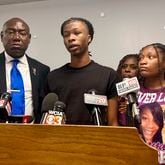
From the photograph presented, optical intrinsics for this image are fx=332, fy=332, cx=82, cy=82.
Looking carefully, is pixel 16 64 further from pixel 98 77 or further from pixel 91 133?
pixel 91 133

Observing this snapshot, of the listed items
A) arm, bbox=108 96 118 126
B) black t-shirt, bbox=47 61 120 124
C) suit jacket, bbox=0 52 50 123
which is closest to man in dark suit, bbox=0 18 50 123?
suit jacket, bbox=0 52 50 123

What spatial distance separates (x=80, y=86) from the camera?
1.59m

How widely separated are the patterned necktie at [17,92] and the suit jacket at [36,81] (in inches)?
1.9

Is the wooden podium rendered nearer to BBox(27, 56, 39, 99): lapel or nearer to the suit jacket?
the suit jacket

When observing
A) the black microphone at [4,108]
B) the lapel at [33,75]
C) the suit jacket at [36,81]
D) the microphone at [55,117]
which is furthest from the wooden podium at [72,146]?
the lapel at [33,75]

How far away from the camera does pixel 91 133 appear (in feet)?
3.04

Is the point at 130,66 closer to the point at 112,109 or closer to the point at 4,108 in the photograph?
the point at 112,109

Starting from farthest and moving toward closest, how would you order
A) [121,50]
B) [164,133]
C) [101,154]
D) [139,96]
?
[121,50] < [139,96] < [164,133] < [101,154]

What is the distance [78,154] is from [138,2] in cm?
241

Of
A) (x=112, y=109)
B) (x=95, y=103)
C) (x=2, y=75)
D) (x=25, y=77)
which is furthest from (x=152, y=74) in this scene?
(x=2, y=75)

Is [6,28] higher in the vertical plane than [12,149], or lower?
higher

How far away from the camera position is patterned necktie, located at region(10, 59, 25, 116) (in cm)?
172

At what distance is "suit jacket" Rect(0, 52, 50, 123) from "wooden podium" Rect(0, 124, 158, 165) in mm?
696

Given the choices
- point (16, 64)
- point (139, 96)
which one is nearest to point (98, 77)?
point (139, 96)
